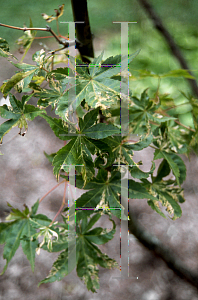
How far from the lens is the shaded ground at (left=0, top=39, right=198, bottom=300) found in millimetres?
625

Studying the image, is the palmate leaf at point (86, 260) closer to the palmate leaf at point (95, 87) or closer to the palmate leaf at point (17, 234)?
the palmate leaf at point (17, 234)

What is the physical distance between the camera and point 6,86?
0.31 metres

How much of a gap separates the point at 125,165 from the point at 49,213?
1.43ft

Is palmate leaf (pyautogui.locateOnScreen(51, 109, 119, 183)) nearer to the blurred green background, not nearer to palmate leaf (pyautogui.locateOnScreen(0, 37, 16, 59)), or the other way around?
palmate leaf (pyautogui.locateOnScreen(0, 37, 16, 59))

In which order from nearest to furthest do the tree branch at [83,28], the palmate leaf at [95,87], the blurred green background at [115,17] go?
the palmate leaf at [95,87] → the tree branch at [83,28] → the blurred green background at [115,17]

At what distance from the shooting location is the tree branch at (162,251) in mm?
628

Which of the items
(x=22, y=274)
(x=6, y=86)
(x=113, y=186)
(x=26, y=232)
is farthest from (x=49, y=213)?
(x=6, y=86)

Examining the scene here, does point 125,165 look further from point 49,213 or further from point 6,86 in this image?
point 49,213

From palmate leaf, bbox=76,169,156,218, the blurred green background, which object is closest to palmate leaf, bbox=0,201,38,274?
palmate leaf, bbox=76,169,156,218

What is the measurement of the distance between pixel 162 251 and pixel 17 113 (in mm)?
555

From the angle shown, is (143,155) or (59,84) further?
(143,155)

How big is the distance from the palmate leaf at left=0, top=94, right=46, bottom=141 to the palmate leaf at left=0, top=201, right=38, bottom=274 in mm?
178

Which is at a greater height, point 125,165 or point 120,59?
point 120,59

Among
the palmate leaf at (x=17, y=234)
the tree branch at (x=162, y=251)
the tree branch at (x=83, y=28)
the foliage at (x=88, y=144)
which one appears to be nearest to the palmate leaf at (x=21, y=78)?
the foliage at (x=88, y=144)
